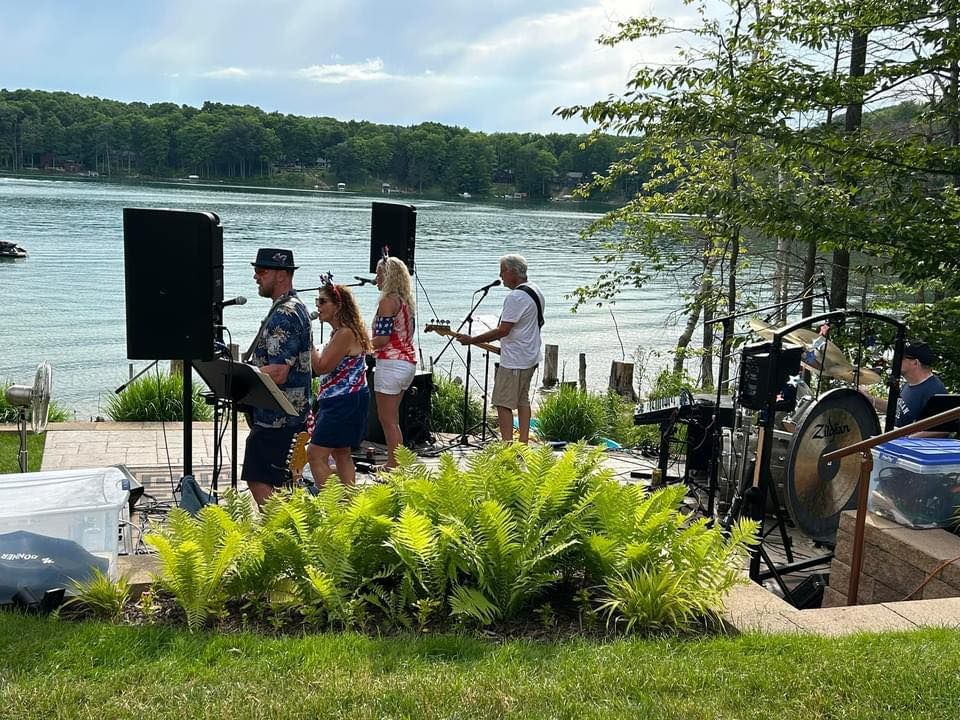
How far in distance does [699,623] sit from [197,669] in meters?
1.95

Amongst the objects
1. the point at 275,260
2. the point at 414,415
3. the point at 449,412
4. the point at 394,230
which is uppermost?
the point at 394,230

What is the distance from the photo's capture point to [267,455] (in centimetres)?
588

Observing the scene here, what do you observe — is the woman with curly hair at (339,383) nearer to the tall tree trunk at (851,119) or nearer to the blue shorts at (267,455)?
the blue shorts at (267,455)

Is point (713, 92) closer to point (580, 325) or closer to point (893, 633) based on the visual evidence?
point (893, 633)

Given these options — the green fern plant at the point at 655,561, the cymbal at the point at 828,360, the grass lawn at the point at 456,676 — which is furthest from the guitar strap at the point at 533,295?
the grass lawn at the point at 456,676

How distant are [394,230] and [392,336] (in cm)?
272

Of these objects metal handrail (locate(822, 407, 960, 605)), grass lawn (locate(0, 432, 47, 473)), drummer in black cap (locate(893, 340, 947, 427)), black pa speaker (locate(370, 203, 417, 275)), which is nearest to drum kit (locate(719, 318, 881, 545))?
drummer in black cap (locate(893, 340, 947, 427))

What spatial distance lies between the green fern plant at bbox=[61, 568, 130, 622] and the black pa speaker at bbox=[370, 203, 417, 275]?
6.08 meters

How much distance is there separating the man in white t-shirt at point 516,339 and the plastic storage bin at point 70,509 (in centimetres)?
430

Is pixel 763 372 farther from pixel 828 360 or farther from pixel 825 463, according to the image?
pixel 828 360

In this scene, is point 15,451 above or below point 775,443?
below

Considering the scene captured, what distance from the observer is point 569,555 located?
4.25 meters

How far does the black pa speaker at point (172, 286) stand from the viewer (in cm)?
611

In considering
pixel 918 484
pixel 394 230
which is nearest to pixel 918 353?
pixel 918 484
